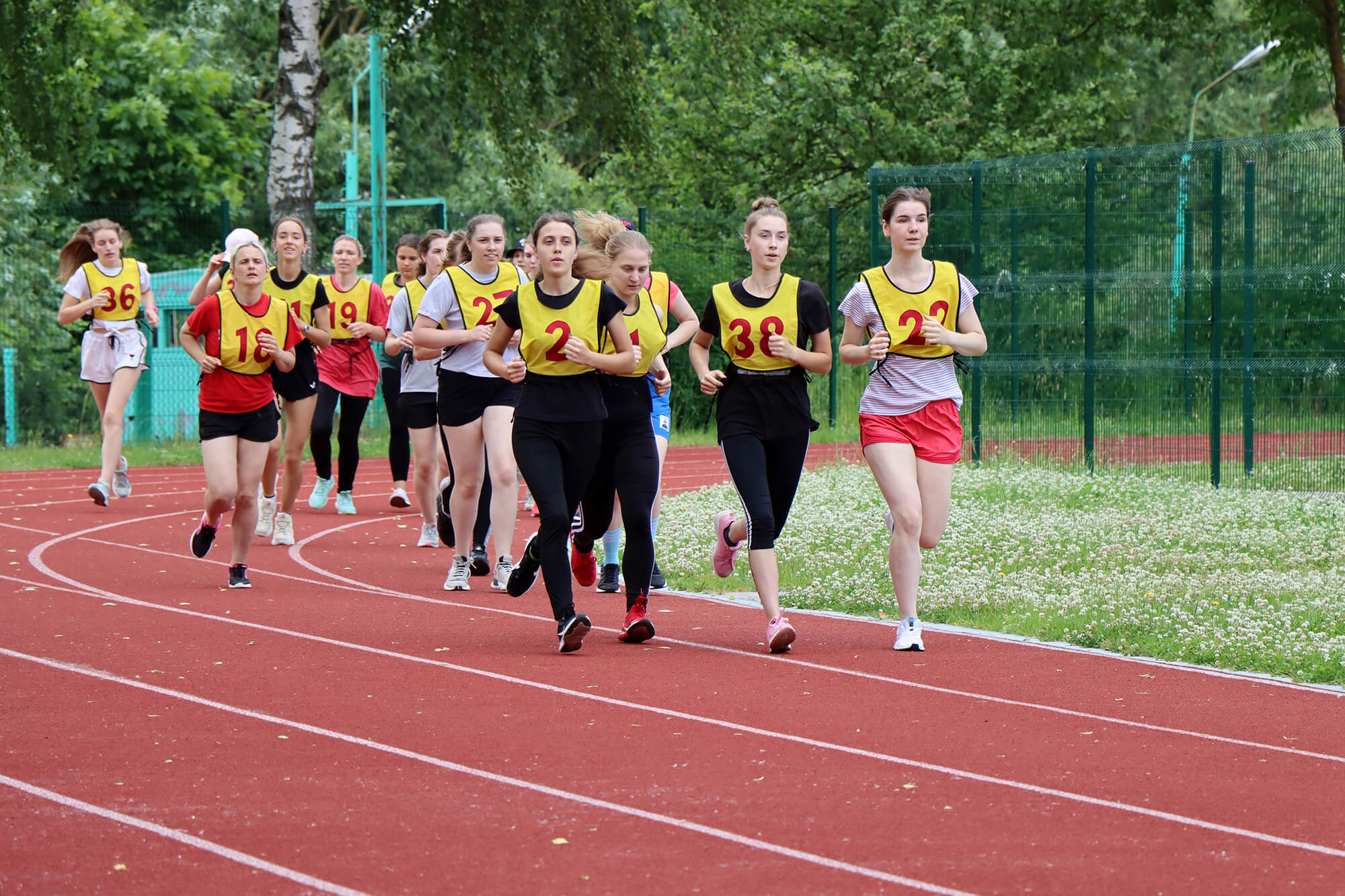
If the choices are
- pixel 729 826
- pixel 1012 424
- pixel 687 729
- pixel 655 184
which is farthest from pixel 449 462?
pixel 655 184

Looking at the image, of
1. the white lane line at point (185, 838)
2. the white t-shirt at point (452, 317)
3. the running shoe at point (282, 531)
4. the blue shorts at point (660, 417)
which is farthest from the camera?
the running shoe at point (282, 531)

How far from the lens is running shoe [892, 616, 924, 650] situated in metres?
8.03

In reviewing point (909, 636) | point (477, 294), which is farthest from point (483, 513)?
point (909, 636)

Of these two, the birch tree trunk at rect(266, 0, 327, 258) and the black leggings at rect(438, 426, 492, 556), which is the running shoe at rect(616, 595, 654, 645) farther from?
the birch tree trunk at rect(266, 0, 327, 258)

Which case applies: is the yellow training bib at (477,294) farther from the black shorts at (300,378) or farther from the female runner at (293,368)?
the black shorts at (300,378)

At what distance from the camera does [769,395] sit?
798cm

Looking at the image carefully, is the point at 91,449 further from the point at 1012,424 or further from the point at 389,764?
the point at 389,764

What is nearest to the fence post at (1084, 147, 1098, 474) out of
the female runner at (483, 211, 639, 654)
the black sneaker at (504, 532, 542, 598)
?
the black sneaker at (504, 532, 542, 598)

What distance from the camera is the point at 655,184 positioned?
30.4 meters

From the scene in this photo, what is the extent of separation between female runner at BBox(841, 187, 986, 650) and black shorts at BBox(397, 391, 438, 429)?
4.09m

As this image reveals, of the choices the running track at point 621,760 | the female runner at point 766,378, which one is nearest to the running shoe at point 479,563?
the running track at point 621,760

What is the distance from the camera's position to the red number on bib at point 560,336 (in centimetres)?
775

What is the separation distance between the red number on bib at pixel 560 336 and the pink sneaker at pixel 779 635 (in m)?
1.56

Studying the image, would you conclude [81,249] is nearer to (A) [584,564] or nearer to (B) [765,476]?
(A) [584,564]
